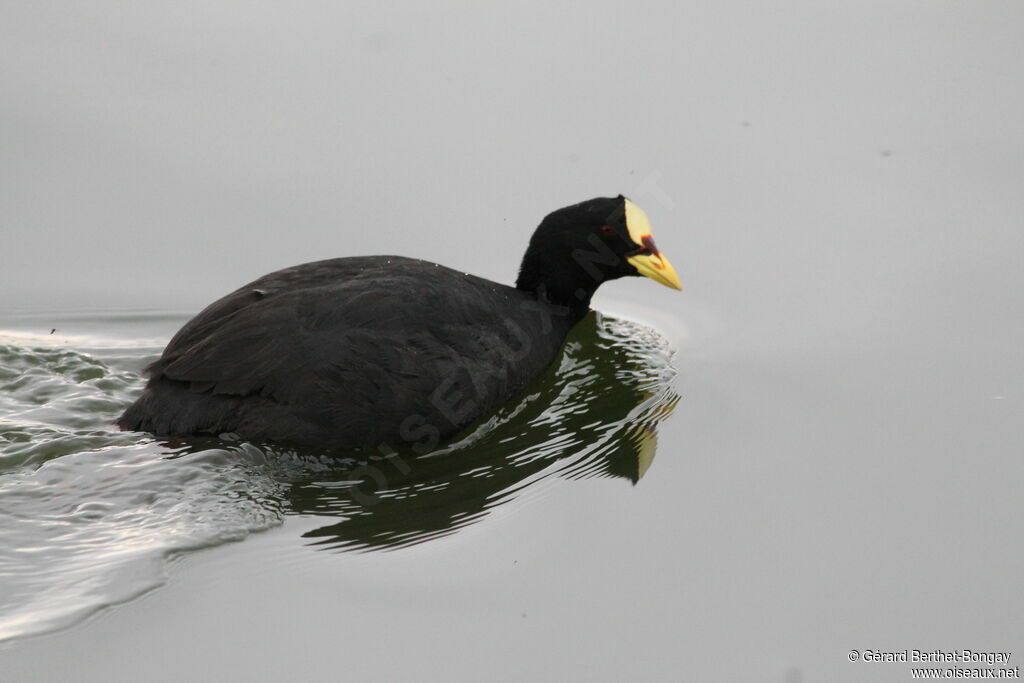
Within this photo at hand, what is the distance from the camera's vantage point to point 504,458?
21.2 feet

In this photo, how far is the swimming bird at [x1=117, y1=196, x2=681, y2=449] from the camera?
6.17 m

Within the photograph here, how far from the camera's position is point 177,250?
26.5 feet

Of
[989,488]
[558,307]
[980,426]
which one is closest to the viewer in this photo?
[989,488]

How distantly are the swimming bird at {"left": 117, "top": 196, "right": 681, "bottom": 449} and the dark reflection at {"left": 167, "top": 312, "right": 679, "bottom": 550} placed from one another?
0.44 ft

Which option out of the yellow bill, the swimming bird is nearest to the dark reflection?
the swimming bird

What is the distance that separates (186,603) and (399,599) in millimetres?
804

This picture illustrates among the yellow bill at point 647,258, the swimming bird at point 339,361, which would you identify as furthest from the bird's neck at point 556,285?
the swimming bird at point 339,361

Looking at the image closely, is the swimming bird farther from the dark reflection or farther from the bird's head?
the bird's head

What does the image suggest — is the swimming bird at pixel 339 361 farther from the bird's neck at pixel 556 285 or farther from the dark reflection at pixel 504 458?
the bird's neck at pixel 556 285

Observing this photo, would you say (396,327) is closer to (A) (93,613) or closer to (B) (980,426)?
(A) (93,613)

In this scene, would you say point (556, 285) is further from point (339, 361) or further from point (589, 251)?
point (339, 361)

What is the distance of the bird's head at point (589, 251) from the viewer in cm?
721

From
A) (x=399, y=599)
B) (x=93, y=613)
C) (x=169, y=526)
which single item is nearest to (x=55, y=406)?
(x=169, y=526)

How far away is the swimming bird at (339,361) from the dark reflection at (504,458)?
13 centimetres
